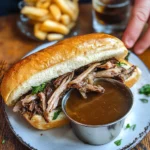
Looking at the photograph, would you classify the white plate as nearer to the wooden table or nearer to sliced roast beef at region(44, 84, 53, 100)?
the wooden table

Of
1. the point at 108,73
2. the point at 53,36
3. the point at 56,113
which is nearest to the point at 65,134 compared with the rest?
the point at 56,113

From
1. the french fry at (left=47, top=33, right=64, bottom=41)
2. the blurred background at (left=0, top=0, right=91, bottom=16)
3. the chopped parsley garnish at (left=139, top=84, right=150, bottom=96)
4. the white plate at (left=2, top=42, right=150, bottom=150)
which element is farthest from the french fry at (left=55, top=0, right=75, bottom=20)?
the white plate at (left=2, top=42, right=150, bottom=150)

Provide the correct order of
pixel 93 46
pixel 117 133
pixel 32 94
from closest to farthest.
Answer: pixel 117 133
pixel 32 94
pixel 93 46

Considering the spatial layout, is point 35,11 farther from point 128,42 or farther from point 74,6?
point 128,42

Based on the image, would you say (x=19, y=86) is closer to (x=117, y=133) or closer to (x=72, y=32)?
(x=117, y=133)

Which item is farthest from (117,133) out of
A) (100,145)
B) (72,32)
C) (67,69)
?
(72,32)

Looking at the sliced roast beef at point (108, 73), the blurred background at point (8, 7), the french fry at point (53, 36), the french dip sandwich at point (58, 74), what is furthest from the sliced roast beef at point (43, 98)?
the blurred background at point (8, 7)
